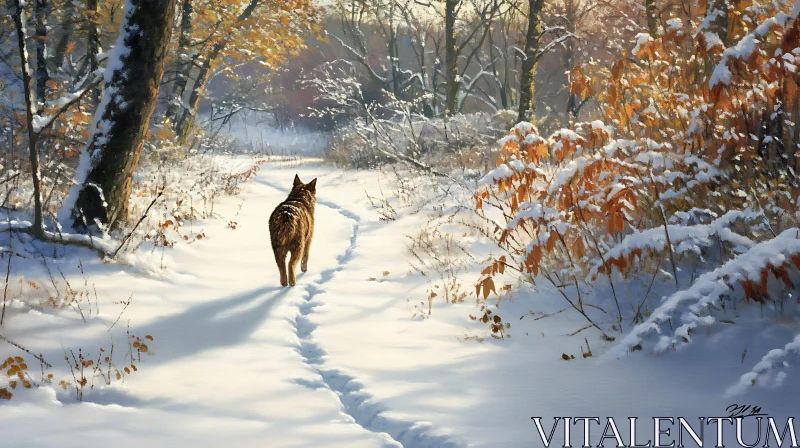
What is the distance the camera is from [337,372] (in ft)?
13.9

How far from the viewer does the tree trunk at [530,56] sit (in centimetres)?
1324

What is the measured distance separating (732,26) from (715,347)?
2.79 meters

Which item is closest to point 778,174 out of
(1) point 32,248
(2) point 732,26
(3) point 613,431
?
(2) point 732,26

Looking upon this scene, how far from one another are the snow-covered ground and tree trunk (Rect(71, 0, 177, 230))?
782 millimetres

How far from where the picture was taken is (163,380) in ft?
13.1

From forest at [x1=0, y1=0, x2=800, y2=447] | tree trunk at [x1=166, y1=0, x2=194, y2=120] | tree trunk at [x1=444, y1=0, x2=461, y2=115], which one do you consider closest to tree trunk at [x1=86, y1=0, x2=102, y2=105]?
tree trunk at [x1=166, y1=0, x2=194, y2=120]

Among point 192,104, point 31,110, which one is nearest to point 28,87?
point 31,110

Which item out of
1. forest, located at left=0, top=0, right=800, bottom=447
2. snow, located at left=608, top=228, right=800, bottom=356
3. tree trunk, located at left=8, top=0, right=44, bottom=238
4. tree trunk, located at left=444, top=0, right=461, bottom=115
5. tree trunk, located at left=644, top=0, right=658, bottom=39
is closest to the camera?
snow, located at left=608, top=228, right=800, bottom=356

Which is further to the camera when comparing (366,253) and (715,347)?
(366,253)

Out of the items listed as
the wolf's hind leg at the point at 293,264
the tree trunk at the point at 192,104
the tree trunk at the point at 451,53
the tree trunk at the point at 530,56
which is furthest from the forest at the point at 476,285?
the tree trunk at the point at 451,53

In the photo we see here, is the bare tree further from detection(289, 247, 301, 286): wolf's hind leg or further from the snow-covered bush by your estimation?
the snow-covered bush

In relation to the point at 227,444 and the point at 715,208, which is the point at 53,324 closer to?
the point at 227,444

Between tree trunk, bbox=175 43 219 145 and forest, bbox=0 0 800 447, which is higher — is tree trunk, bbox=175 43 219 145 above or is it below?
above

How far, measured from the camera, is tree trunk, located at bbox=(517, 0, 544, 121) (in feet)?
43.4
